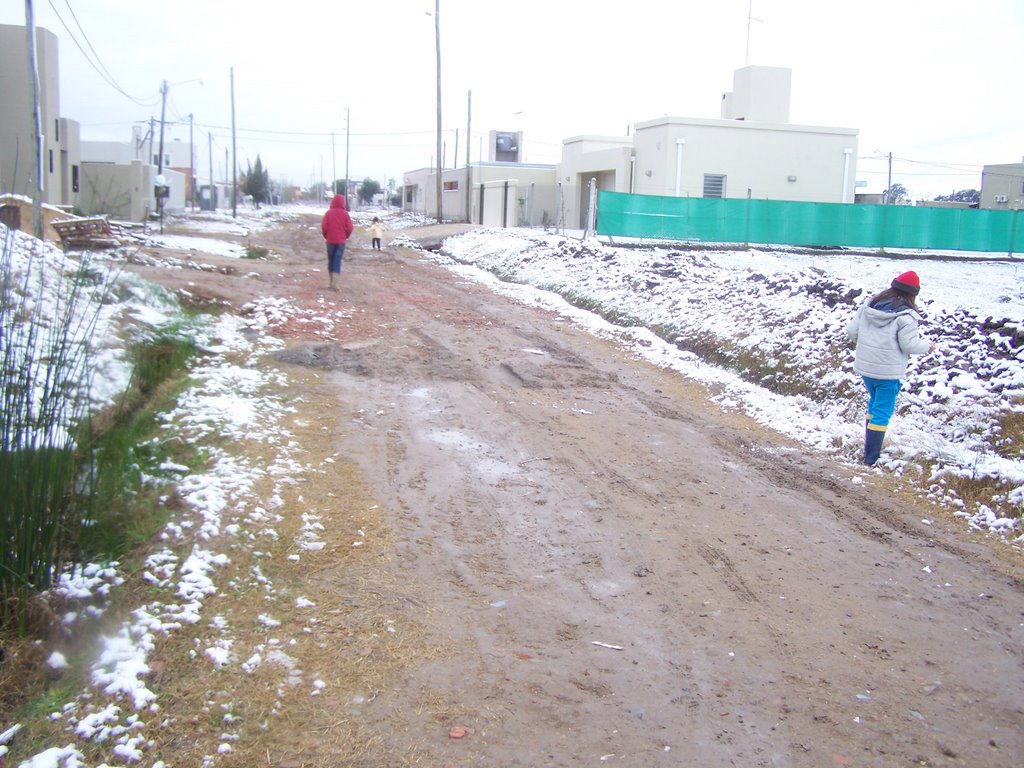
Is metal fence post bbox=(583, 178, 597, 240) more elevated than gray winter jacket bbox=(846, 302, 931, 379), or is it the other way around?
metal fence post bbox=(583, 178, 597, 240)

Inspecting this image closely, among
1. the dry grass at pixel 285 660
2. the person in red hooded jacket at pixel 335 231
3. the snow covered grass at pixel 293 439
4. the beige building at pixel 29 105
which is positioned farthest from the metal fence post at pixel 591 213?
the beige building at pixel 29 105

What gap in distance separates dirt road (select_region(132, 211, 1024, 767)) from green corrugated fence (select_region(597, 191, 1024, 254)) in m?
15.7

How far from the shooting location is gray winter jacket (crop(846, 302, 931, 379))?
22.9ft

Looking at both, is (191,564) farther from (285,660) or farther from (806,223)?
(806,223)

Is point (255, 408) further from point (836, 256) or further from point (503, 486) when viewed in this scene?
point (836, 256)

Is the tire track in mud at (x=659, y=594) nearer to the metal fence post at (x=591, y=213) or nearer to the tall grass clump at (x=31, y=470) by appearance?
the tall grass clump at (x=31, y=470)

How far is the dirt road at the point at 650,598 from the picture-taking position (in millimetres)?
3512

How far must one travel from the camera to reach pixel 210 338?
10008 millimetres

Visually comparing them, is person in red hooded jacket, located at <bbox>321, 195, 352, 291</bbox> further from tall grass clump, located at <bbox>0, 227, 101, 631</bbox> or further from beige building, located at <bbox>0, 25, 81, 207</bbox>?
beige building, located at <bbox>0, 25, 81, 207</bbox>

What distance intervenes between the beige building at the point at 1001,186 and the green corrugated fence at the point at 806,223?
2567cm

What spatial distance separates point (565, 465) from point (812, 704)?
3266 mm

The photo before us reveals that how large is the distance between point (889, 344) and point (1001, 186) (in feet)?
182

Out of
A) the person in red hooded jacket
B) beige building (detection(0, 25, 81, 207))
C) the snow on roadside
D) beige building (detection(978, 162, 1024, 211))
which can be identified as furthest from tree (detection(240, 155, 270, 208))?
the snow on roadside

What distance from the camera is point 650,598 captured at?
4.68 m
